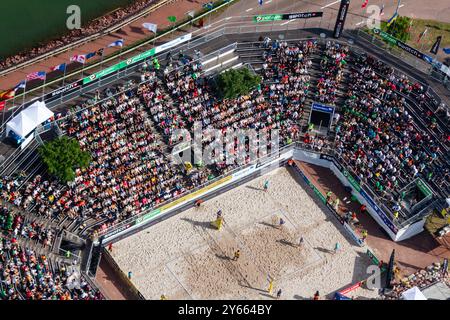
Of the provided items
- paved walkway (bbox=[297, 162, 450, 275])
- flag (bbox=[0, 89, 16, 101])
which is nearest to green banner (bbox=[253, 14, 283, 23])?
paved walkway (bbox=[297, 162, 450, 275])

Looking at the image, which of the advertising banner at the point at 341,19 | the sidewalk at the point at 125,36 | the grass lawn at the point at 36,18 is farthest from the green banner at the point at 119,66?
the advertising banner at the point at 341,19

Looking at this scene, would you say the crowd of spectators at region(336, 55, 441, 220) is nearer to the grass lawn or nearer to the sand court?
the sand court

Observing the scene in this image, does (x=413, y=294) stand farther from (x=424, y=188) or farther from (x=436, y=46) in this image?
(x=436, y=46)

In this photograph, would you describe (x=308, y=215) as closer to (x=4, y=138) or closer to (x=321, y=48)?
(x=321, y=48)
